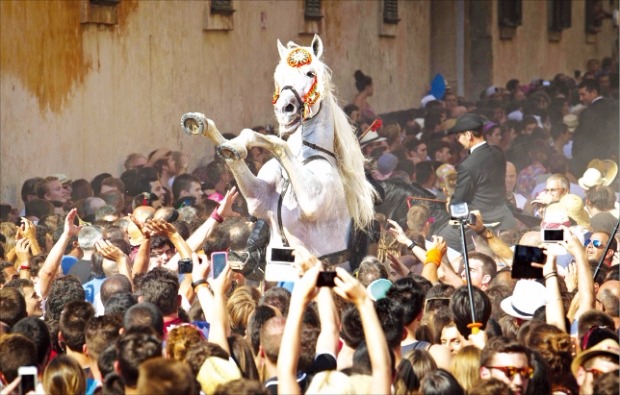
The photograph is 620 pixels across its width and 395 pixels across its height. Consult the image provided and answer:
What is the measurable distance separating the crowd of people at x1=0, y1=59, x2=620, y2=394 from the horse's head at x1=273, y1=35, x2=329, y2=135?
2.46 ft

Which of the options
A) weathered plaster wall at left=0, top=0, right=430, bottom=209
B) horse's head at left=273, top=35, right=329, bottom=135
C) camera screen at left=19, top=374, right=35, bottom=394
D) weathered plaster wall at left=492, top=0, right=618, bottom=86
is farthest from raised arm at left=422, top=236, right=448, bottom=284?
weathered plaster wall at left=492, top=0, right=618, bottom=86

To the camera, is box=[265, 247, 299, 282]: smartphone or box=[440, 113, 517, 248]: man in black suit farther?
box=[440, 113, 517, 248]: man in black suit

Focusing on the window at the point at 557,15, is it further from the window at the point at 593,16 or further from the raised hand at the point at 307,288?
the raised hand at the point at 307,288

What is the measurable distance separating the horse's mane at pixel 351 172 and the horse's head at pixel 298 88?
0.20 m

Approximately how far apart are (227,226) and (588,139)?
28.6ft

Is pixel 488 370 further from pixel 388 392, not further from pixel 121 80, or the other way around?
pixel 121 80

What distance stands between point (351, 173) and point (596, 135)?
9.49 meters

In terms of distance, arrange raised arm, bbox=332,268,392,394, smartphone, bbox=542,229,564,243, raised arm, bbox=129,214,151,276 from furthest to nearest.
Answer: raised arm, bbox=129,214,151,276 → smartphone, bbox=542,229,564,243 → raised arm, bbox=332,268,392,394

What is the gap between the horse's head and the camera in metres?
9.84

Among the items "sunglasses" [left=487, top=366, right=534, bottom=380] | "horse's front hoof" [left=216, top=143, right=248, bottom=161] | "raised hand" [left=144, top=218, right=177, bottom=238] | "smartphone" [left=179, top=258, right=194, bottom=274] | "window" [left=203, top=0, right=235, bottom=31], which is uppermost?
"window" [left=203, top=0, right=235, bottom=31]

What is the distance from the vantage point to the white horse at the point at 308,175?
9.73 meters

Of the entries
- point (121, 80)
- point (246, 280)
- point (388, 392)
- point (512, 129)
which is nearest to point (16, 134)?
point (121, 80)

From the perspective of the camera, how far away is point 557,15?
107ft

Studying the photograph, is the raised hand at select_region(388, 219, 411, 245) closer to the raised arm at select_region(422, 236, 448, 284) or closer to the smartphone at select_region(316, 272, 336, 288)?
the raised arm at select_region(422, 236, 448, 284)
